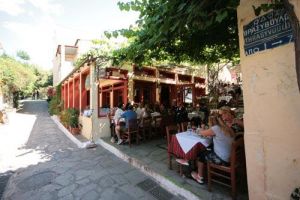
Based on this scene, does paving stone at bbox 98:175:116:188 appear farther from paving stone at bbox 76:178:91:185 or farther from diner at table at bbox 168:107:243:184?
diner at table at bbox 168:107:243:184

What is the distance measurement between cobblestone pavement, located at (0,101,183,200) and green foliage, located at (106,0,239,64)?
2.97m

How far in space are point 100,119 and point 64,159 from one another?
2397 millimetres

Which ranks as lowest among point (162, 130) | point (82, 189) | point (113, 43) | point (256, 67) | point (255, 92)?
point (82, 189)

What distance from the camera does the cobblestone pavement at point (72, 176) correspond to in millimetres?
4470

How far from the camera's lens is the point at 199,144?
14.5ft

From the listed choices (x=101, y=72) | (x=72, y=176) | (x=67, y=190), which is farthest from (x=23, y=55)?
(x=67, y=190)

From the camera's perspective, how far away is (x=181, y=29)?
3.68 metres

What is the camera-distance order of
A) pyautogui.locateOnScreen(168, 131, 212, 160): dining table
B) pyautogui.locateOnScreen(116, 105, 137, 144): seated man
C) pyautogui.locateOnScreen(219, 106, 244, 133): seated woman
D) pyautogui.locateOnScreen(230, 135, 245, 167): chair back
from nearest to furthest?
pyautogui.locateOnScreen(230, 135, 245, 167): chair back
pyautogui.locateOnScreen(168, 131, 212, 160): dining table
pyautogui.locateOnScreen(219, 106, 244, 133): seated woman
pyautogui.locateOnScreen(116, 105, 137, 144): seated man

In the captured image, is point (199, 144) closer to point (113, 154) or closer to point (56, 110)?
point (113, 154)

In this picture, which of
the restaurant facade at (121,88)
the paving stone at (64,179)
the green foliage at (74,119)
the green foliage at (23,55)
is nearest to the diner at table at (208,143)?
the paving stone at (64,179)

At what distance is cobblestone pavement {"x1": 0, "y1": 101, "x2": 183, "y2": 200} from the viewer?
447cm

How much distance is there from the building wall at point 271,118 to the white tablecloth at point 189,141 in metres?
1.25

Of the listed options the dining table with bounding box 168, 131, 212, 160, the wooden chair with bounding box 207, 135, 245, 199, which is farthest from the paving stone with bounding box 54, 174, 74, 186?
the wooden chair with bounding box 207, 135, 245, 199

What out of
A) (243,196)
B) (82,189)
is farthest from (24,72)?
(243,196)
